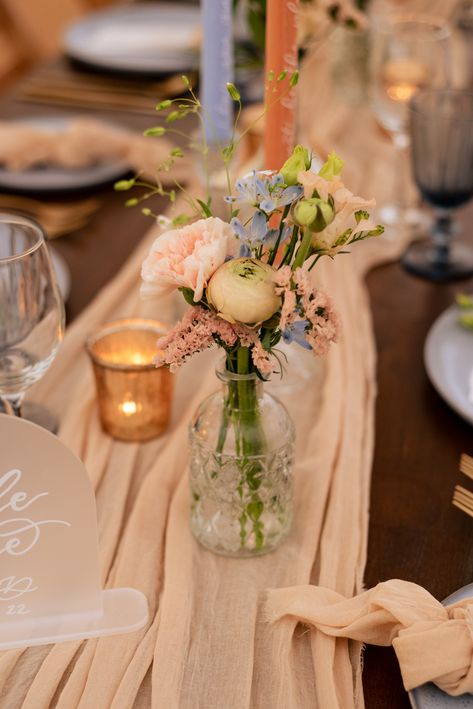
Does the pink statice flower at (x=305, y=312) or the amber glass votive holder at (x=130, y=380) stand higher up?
the pink statice flower at (x=305, y=312)

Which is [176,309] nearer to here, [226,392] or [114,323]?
[114,323]

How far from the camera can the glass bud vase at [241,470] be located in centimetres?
76

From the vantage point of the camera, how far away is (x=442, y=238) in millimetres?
1312

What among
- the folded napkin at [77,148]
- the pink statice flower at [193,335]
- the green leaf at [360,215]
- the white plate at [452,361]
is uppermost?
the green leaf at [360,215]

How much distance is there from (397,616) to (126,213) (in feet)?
2.95

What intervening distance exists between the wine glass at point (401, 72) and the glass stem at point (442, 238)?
0.38 feet

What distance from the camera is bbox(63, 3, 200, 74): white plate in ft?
6.03

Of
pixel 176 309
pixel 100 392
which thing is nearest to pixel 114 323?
pixel 100 392

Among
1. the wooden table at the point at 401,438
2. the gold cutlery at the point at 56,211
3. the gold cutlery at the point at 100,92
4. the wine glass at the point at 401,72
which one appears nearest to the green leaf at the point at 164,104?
the wooden table at the point at 401,438


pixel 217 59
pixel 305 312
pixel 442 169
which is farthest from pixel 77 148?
pixel 305 312

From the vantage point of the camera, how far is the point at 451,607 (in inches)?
26.7

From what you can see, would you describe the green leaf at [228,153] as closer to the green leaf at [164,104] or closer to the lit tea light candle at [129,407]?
the green leaf at [164,104]

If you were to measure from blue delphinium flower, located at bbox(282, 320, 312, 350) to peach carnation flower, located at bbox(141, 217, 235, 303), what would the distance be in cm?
7

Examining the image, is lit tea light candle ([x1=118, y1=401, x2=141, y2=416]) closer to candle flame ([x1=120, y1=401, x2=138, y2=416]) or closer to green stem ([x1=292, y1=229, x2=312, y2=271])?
candle flame ([x1=120, y1=401, x2=138, y2=416])
